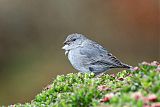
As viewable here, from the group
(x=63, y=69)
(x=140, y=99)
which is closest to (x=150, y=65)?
(x=140, y=99)

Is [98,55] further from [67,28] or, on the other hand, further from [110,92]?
[67,28]

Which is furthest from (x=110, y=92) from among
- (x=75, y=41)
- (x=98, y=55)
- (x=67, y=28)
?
(x=67, y=28)

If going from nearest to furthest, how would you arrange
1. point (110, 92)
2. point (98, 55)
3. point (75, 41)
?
point (110, 92)
point (98, 55)
point (75, 41)

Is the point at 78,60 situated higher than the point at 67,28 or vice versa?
the point at 67,28

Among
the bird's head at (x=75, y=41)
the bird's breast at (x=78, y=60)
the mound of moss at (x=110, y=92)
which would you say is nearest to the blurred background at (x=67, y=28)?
the bird's head at (x=75, y=41)

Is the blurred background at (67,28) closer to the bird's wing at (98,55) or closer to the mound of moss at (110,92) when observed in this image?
the bird's wing at (98,55)

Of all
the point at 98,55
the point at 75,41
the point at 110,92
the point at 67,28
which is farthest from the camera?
the point at 67,28
